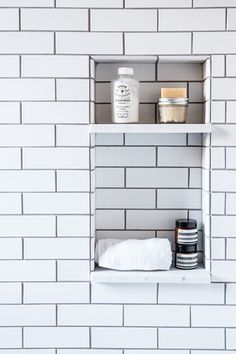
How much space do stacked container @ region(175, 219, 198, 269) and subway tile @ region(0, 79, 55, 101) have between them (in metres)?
0.49

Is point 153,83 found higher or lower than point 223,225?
higher

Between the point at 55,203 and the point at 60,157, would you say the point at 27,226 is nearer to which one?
the point at 55,203

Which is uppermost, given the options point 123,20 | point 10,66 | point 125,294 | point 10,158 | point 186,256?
point 123,20

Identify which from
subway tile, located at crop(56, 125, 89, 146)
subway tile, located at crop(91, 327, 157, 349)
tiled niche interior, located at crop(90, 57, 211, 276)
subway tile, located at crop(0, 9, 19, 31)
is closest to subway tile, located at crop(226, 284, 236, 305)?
tiled niche interior, located at crop(90, 57, 211, 276)

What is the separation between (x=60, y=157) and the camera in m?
1.34

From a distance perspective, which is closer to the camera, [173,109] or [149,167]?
[173,109]

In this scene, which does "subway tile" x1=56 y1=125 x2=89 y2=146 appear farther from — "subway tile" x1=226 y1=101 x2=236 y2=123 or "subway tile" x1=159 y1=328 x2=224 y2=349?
"subway tile" x1=159 y1=328 x2=224 y2=349

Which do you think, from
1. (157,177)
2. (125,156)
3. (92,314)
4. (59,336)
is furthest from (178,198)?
(59,336)

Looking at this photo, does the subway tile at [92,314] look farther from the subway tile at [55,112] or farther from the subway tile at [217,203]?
the subway tile at [55,112]

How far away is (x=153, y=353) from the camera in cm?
137

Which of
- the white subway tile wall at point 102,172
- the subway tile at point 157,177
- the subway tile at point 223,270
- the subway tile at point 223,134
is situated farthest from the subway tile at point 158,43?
the subway tile at point 223,270

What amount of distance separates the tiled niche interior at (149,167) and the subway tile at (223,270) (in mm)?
54

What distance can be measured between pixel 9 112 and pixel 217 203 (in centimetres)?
61

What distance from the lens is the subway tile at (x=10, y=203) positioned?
4.43ft
